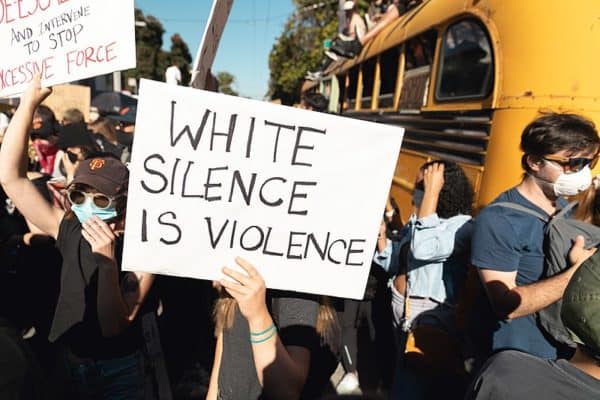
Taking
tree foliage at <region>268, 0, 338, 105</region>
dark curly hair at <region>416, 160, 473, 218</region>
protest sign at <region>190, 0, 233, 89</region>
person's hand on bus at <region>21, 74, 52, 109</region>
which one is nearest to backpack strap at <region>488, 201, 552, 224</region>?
dark curly hair at <region>416, 160, 473, 218</region>

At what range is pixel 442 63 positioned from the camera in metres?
3.08

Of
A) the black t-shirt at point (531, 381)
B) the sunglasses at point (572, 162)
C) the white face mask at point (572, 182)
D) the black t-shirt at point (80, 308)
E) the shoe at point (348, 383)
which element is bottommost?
the shoe at point (348, 383)

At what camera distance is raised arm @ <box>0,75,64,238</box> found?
1.63 metres

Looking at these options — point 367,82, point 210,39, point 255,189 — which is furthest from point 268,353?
point 367,82

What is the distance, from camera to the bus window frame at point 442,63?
251cm

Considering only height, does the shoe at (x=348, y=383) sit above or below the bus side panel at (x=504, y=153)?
below

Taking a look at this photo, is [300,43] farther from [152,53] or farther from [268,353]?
[268,353]

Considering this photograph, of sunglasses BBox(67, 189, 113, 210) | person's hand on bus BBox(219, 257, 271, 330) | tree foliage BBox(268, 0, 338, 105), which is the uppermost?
tree foliage BBox(268, 0, 338, 105)

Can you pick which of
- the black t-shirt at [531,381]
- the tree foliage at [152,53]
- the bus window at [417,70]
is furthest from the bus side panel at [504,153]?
the tree foliage at [152,53]

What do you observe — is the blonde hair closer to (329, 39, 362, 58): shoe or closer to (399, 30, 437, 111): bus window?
(399, 30, 437, 111): bus window

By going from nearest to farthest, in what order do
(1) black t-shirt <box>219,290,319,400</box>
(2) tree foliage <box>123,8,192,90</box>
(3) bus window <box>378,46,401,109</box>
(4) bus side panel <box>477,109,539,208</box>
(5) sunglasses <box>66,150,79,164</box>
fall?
1. (1) black t-shirt <box>219,290,319,400</box>
2. (4) bus side panel <box>477,109,539,208</box>
3. (5) sunglasses <box>66,150,79,164</box>
4. (3) bus window <box>378,46,401,109</box>
5. (2) tree foliage <box>123,8,192,90</box>

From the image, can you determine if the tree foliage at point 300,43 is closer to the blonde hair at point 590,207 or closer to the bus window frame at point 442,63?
the bus window frame at point 442,63

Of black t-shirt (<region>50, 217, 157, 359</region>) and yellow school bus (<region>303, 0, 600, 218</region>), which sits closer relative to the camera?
black t-shirt (<region>50, 217, 157, 359</region>)

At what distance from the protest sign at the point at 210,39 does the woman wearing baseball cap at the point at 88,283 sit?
61cm
